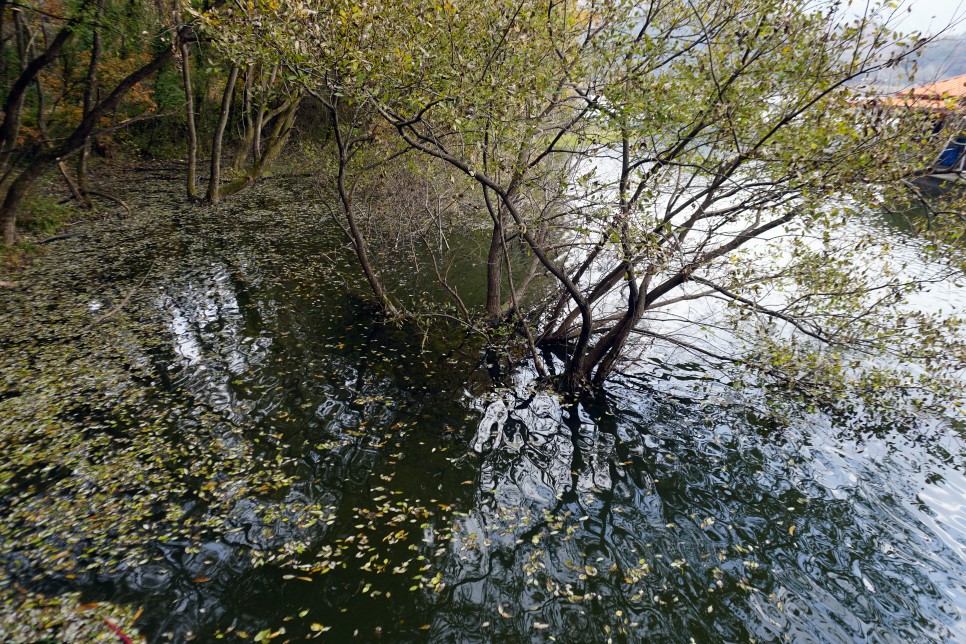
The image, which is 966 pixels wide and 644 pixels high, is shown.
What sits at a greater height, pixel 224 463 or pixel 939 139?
pixel 939 139

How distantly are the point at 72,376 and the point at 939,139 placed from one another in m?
15.1

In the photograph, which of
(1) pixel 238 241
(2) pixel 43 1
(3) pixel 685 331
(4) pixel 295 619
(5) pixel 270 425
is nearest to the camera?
(4) pixel 295 619

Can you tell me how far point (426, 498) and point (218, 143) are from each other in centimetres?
1894

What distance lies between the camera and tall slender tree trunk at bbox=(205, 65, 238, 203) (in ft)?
68.4

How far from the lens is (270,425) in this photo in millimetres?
9719

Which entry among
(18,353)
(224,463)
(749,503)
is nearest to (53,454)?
(224,463)

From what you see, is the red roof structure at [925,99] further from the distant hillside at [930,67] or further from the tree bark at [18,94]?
the tree bark at [18,94]

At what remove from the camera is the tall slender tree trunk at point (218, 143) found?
68.4ft

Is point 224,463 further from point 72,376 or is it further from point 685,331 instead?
point 685,331

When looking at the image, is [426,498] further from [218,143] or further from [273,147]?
[273,147]

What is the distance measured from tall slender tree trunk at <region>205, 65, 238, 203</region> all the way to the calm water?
10.1 m

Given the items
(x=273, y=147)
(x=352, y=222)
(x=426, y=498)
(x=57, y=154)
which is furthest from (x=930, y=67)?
(x=273, y=147)

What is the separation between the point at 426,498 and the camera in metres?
8.38

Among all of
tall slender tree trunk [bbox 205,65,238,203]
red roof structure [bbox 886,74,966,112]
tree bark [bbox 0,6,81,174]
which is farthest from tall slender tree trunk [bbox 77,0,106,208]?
red roof structure [bbox 886,74,966,112]
